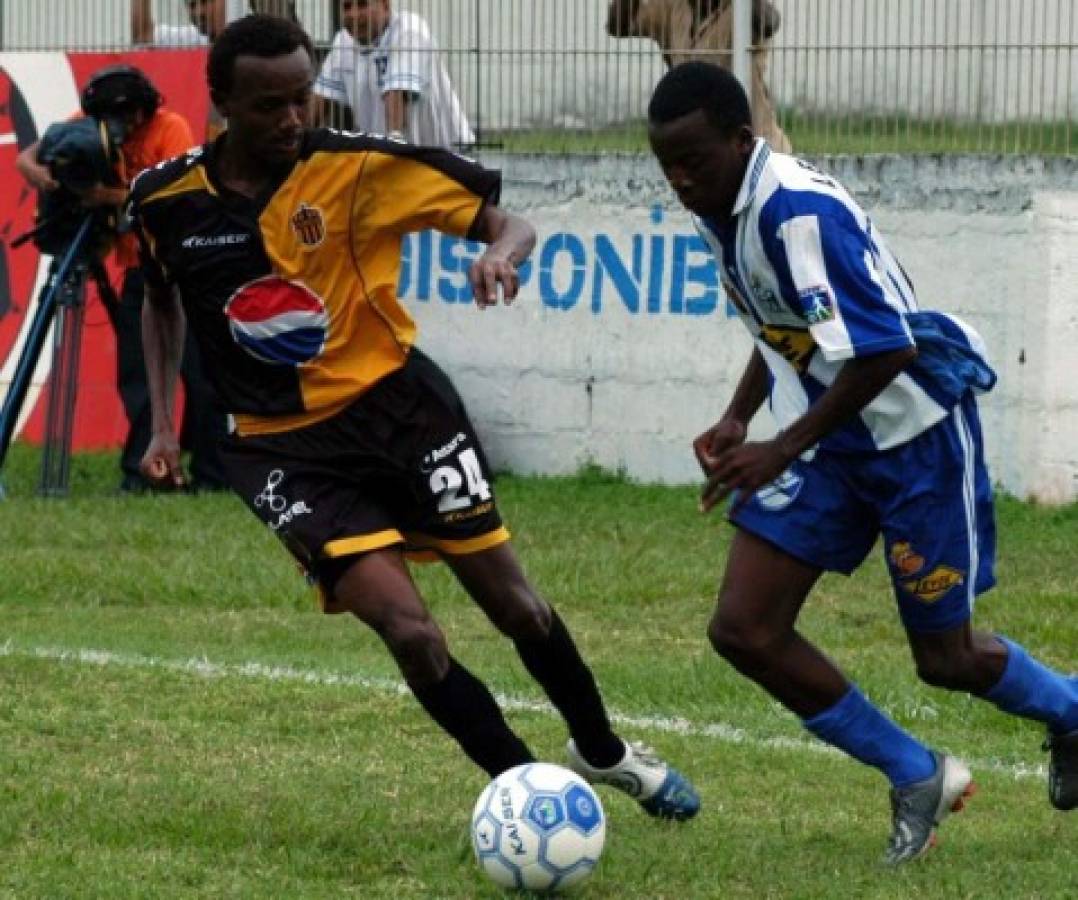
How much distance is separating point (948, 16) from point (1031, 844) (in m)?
6.84

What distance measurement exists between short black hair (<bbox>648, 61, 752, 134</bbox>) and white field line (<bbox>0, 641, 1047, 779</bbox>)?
2256 mm

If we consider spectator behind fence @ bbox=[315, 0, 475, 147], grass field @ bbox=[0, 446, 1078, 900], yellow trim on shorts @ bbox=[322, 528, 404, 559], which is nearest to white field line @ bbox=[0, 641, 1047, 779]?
grass field @ bbox=[0, 446, 1078, 900]

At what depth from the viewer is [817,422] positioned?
5816mm

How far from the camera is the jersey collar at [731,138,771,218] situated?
591 centimetres

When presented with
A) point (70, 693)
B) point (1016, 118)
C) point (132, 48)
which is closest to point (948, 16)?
point (1016, 118)

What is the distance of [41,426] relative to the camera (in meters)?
14.8

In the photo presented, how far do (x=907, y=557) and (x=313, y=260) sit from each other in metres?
1.66

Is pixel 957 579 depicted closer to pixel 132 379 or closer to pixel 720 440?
pixel 720 440

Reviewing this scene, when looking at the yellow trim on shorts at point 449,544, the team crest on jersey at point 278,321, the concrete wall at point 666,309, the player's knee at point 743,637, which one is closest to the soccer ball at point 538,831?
the player's knee at point 743,637

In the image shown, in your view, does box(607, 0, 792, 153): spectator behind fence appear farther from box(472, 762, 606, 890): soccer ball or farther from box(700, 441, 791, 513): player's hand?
box(472, 762, 606, 890): soccer ball

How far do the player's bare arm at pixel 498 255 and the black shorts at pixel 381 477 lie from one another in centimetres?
42

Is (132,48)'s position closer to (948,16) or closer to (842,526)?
(948,16)

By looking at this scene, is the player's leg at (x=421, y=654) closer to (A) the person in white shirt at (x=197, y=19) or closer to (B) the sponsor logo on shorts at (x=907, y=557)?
(B) the sponsor logo on shorts at (x=907, y=557)

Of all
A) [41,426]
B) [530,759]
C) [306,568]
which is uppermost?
[306,568]
